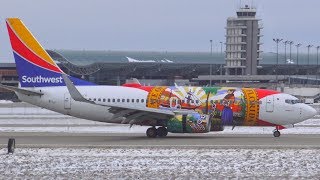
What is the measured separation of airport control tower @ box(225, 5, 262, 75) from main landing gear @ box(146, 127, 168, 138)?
405 feet

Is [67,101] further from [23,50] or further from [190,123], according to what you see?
[190,123]

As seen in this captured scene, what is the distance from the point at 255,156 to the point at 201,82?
11823 cm

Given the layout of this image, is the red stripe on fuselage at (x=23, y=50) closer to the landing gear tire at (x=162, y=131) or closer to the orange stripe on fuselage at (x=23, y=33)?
the orange stripe on fuselage at (x=23, y=33)

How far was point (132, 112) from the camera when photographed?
130 feet

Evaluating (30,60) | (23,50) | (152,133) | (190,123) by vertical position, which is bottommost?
(152,133)

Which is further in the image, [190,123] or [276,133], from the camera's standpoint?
[276,133]

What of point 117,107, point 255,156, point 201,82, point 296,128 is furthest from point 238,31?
point 255,156

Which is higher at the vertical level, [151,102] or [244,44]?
[244,44]

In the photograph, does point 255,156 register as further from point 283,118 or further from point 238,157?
point 283,118

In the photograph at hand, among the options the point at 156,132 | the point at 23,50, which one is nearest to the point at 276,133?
the point at 156,132

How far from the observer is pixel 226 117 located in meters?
40.0

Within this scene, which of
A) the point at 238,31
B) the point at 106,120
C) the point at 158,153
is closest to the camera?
the point at 158,153

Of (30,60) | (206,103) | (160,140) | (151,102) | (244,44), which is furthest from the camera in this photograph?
(244,44)

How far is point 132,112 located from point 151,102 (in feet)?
7.13
